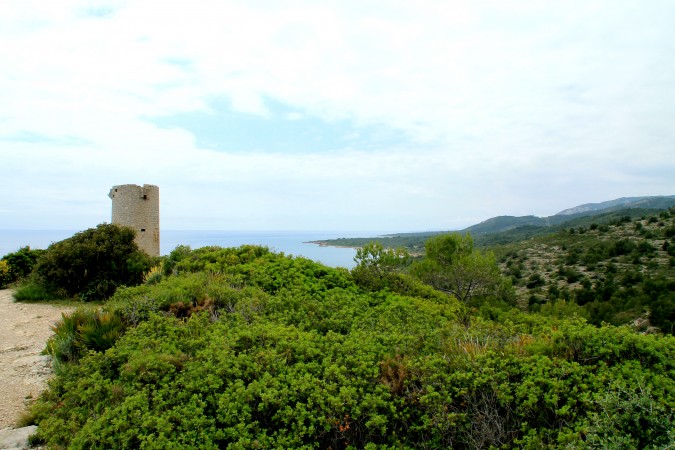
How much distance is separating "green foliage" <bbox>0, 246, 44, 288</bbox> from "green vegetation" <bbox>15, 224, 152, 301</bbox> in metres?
2.62

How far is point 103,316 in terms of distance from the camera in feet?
18.7

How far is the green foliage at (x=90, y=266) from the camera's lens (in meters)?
10.9

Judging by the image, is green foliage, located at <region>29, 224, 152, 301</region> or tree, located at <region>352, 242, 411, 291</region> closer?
tree, located at <region>352, 242, 411, 291</region>

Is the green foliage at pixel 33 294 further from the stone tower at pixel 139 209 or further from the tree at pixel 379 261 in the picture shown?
the tree at pixel 379 261

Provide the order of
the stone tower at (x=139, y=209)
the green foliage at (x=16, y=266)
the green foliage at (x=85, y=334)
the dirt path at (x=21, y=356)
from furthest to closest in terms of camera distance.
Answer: the stone tower at (x=139, y=209) → the green foliage at (x=16, y=266) → the green foliage at (x=85, y=334) → the dirt path at (x=21, y=356)

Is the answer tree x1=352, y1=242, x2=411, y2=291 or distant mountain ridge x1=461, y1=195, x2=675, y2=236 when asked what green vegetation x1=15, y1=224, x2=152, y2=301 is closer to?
tree x1=352, y1=242, x2=411, y2=291

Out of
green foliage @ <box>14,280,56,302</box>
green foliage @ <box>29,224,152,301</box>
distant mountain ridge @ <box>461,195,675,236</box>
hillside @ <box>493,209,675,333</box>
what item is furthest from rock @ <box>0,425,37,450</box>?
distant mountain ridge @ <box>461,195,675,236</box>

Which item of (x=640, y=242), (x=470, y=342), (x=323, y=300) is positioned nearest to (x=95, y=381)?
(x=323, y=300)

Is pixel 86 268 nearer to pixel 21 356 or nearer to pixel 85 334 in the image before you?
pixel 21 356

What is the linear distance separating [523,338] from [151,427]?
3.92m

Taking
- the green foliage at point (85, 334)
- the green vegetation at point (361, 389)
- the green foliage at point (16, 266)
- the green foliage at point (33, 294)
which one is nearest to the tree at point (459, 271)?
the green vegetation at point (361, 389)

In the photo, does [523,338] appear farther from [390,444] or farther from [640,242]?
[640,242]

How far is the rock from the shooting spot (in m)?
3.58

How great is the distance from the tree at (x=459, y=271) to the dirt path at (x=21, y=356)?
11935mm
